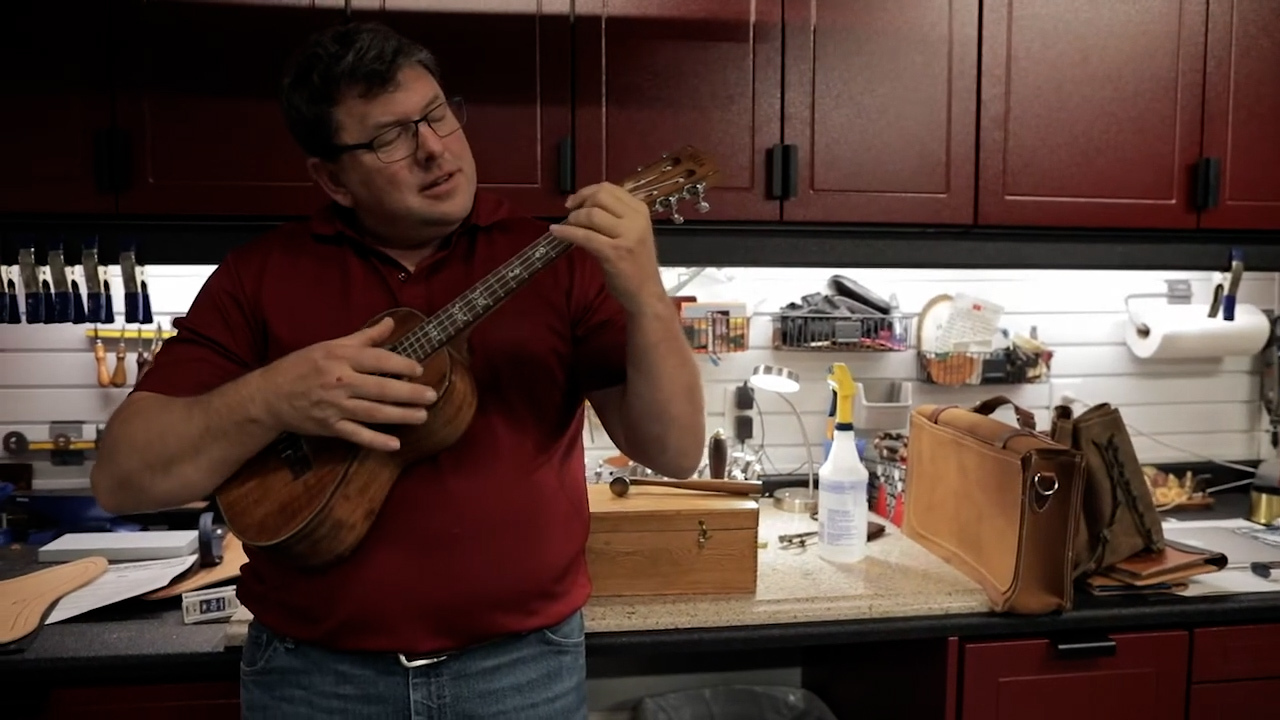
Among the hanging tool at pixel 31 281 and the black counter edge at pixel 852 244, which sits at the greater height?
the black counter edge at pixel 852 244

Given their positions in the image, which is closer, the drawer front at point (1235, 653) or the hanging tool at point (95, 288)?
the drawer front at point (1235, 653)

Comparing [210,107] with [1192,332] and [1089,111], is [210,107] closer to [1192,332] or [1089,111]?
[1089,111]

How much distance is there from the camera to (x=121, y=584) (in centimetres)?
166

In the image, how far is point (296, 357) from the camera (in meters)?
1.13

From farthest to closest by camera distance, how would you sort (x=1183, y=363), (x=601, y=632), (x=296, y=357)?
(x=1183, y=363)
(x=601, y=632)
(x=296, y=357)

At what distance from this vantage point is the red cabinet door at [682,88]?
5.94 ft

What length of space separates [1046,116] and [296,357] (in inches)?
65.3

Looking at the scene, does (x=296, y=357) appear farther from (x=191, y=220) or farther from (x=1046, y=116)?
(x=1046, y=116)

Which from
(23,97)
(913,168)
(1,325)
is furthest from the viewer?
(1,325)

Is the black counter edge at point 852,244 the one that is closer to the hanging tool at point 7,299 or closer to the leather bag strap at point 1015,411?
the hanging tool at point 7,299

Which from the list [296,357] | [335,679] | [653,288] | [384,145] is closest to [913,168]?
[653,288]

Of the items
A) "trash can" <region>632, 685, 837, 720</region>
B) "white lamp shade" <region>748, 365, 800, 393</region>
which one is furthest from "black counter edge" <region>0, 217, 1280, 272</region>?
"trash can" <region>632, 685, 837, 720</region>

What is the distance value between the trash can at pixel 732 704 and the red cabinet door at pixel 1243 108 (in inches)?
59.3

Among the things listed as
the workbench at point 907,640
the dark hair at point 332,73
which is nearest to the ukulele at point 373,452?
the dark hair at point 332,73
